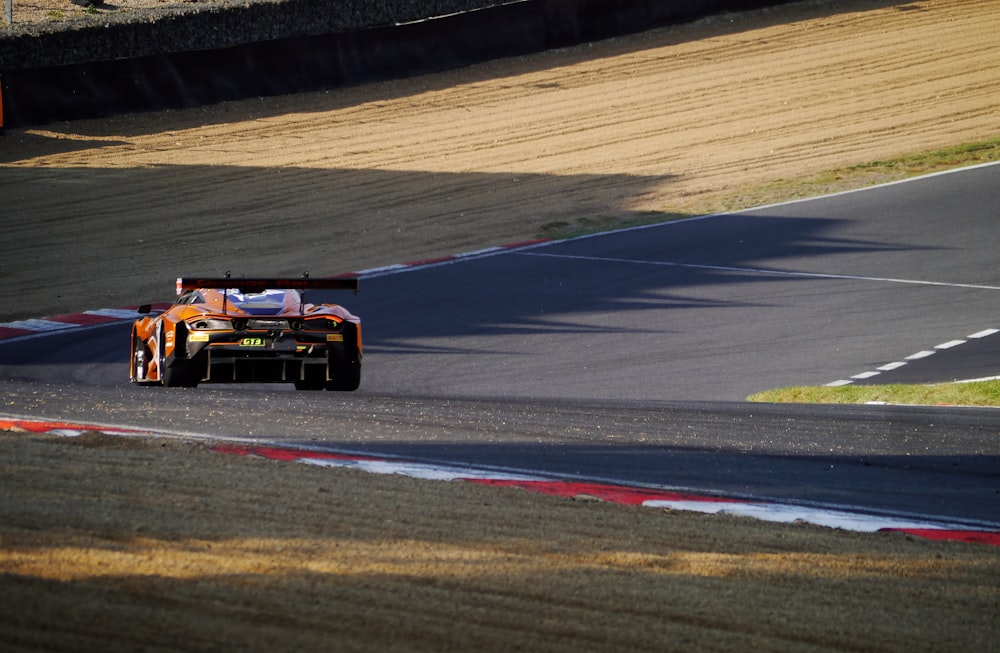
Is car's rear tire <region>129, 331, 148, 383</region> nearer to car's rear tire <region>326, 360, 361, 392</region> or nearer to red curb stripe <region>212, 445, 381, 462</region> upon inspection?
car's rear tire <region>326, 360, 361, 392</region>

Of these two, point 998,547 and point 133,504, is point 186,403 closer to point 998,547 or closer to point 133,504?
point 133,504

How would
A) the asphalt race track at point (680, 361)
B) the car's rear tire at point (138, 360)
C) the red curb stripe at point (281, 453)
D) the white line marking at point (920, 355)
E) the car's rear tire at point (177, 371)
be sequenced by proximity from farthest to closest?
the white line marking at point (920, 355)
the car's rear tire at point (138, 360)
the car's rear tire at point (177, 371)
the asphalt race track at point (680, 361)
the red curb stripe at point (281, 453)

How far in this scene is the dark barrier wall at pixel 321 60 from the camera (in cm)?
2484

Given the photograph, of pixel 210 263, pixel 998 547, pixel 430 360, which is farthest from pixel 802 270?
pixel 998 547

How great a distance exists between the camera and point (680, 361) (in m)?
14.7

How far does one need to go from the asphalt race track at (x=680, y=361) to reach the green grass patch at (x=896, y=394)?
54 centimetres

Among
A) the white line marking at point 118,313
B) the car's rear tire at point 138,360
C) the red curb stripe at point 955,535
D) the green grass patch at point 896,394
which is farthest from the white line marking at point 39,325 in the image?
the red curb stripe at point 955,535

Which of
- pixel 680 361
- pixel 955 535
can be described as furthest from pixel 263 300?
pixel 955 535

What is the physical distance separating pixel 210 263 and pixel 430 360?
637 centimetres

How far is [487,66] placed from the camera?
30.2 m

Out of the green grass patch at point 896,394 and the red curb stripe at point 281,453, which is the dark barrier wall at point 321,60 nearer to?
the green grass patch at point 896,394

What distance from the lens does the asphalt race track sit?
8664 mm

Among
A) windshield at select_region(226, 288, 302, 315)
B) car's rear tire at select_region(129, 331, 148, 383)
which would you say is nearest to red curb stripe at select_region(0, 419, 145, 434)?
windshield at select_region(226, 288, 302, 315)

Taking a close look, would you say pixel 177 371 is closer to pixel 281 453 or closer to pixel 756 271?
pixel 281 453
